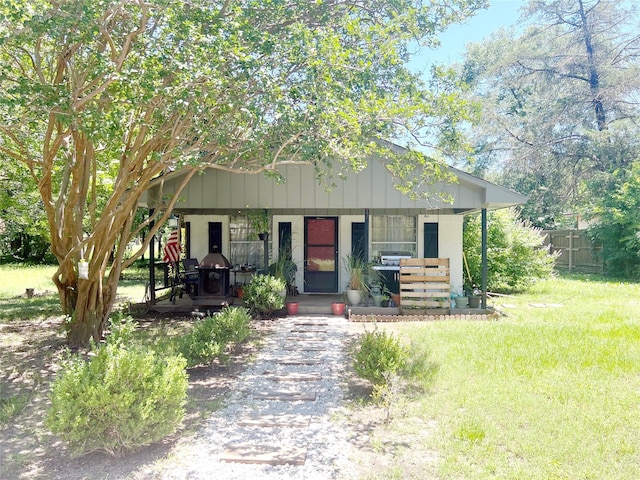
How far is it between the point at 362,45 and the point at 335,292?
6.42 m

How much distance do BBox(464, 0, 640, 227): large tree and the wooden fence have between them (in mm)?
2400

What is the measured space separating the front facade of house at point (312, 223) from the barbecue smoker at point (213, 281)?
115cm

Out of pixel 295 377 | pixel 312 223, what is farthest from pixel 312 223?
pixel 295 377

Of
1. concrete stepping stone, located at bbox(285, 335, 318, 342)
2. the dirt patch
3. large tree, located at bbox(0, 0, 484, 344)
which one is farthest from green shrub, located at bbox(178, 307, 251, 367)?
large tree, located at bbox(0, 0, 484, 344)

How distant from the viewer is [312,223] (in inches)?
439

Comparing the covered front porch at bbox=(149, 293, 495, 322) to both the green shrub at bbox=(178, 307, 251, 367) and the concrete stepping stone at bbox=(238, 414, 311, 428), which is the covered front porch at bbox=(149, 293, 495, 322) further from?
the concrete stepping stone at bbox=(238, 414, 311, 428)

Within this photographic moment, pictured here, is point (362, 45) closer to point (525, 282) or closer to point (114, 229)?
point (114, 229)

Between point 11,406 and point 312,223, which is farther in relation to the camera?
point 312,223

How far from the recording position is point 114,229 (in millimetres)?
6320

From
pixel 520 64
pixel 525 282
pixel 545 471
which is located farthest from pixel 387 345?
pixel 520 64

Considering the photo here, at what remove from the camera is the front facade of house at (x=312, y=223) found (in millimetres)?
9000

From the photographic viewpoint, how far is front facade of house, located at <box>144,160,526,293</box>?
9.00 m

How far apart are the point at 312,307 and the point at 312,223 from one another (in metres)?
2.57

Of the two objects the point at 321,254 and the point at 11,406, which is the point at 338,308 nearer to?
the point at 321,254
